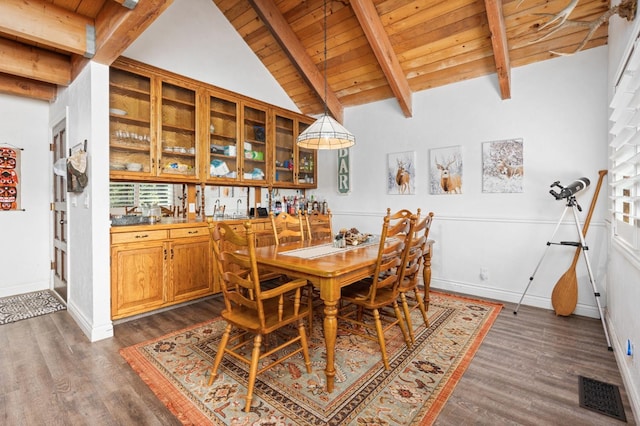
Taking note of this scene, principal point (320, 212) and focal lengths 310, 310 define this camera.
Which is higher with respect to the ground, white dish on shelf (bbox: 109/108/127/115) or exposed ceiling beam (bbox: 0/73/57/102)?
exposed ceiling beam (bbox: 0/73/57/102)

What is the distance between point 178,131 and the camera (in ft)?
11.9

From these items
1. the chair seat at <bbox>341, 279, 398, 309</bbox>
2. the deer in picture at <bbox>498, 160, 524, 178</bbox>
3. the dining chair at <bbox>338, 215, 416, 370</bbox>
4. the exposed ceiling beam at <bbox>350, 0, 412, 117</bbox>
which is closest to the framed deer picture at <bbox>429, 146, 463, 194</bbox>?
the deer in picture at <bbox>498, 160, 524, 178</bbox>

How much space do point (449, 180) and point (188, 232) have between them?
10.6 feet

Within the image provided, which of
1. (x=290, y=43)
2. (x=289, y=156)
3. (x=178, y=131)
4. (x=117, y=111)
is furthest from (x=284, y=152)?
(x=117, y=111)

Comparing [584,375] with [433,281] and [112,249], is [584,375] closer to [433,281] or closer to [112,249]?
[433,281]

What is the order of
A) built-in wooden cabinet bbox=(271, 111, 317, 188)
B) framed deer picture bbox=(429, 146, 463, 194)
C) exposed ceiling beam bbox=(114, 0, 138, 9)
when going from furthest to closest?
1. built-in wooden cabinet bbox=(271, 111, 317, 188)
2. framed deer picture bbox=(429, 146, 463, 194)
3. exposed ceiling beam bbox=(114, 0, 138, 9)

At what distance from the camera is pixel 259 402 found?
5.96 feet

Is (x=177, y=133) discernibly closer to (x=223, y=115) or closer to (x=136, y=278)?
(x=223, y=115)

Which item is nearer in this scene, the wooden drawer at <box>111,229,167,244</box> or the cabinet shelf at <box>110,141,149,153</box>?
the wooden drawer at <box>111,229,167,244</box>

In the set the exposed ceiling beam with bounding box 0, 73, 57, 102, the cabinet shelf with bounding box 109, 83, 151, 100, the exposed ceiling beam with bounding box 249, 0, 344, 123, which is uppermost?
the exposed ceiling beam with bounding box 249, 0, 344, 123

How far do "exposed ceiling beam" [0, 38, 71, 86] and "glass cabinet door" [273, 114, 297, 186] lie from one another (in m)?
2.51

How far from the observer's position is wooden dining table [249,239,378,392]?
1898 mm

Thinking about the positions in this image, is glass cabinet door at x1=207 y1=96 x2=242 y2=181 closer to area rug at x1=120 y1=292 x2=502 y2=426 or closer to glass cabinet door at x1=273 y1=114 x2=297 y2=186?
glass cabinet door at x1=273 y1=114 x2=297 y2=186

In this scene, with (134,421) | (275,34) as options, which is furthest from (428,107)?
(134,421)
